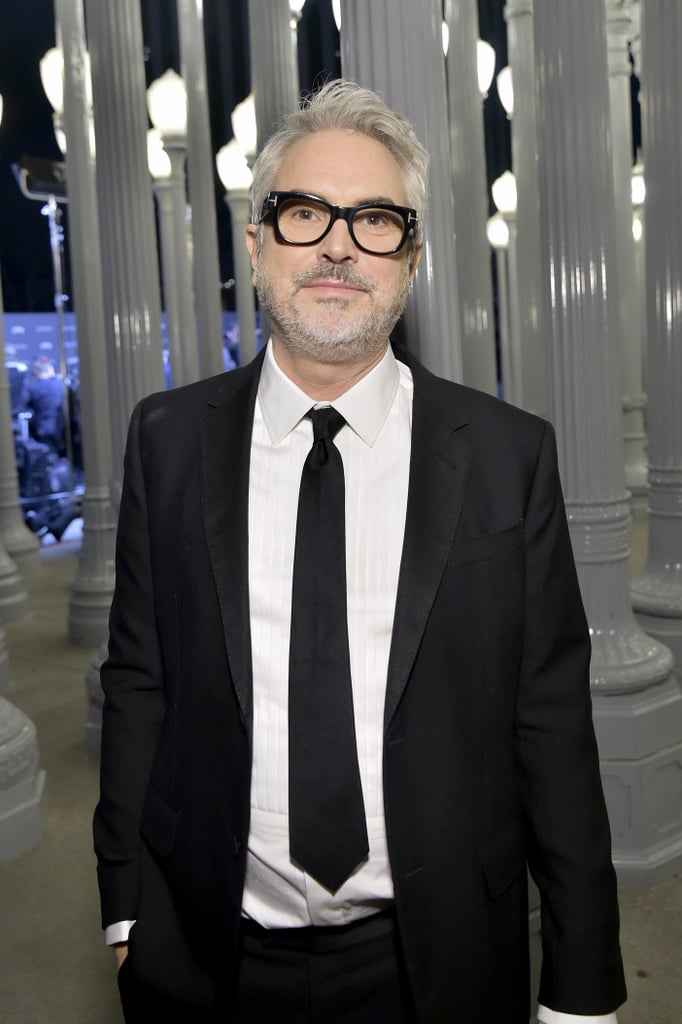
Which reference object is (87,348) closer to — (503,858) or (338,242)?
(338,242)

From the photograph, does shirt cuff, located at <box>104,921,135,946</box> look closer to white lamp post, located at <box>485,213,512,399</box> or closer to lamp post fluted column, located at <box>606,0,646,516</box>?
lamp post fluted column, located at <box>606,0,646,516</box>

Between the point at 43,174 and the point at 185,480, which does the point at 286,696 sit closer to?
the point at 185,480

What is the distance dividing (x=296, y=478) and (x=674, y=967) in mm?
2535

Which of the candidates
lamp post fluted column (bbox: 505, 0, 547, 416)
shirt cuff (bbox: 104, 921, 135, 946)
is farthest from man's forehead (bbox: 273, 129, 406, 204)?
lamp post fluted column (bbox: 505, 0, 547, 416)

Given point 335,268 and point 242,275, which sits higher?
point 242,275

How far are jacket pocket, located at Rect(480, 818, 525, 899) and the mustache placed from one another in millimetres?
977

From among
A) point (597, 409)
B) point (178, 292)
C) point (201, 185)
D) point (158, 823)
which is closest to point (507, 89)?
point (201, 185)

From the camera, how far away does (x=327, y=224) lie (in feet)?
5.66

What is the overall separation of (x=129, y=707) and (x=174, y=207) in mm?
11013

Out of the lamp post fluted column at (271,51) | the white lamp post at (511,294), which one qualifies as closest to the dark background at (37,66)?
the white lamp post at (511,294)

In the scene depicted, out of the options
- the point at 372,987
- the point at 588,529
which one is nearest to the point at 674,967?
the point at 588,529

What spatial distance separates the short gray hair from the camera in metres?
1.75

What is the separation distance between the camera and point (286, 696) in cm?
172

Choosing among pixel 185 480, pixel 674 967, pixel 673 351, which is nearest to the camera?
pixel 185 480
